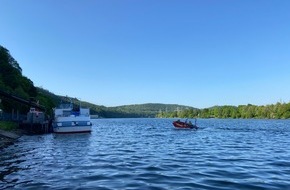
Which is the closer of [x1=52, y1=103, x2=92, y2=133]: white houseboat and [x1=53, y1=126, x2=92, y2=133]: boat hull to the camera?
[x1=53, y1=126, x2=92, y2=133]: boat hull

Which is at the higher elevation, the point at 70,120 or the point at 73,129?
the point at 70,120

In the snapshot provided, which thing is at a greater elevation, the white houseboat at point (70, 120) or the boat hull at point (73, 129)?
the white houseboat at point (70, 120)

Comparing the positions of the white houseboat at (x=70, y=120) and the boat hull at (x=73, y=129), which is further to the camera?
the white houseboat at (x=70, y=120)

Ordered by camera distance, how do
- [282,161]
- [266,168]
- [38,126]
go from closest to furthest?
[266,168] < [282,161] < [38,126]

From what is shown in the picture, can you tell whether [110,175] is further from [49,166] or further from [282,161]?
[282,161]

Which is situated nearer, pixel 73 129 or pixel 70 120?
pixel 70 120

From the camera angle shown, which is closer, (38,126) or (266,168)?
(266,168)

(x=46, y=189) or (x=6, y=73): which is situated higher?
(x=6, y=73)

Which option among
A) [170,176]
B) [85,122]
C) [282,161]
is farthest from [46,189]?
[85,122]

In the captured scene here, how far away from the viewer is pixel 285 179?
19500 millimetres

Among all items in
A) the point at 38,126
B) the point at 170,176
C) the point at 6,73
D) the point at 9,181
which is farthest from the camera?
the point at 6,73

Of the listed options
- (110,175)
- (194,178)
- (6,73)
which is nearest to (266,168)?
(194,178)

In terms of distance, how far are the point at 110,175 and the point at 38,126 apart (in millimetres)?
58041

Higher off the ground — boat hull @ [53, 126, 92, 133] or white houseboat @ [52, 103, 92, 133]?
white houseboat @ [52, 103, 92, 133]
